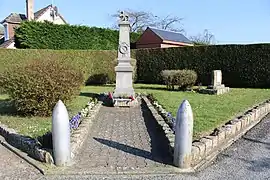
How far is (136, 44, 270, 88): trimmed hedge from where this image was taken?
14.1 meters

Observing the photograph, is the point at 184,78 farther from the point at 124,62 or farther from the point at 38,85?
the point at 38,85

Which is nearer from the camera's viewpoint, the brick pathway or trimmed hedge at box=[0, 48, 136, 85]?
the brick pathway

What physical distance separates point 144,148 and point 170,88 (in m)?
9.51

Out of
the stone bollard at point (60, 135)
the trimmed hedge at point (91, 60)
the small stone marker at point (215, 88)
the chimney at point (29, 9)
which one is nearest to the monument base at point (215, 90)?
the small stone marker at point (215, 88)

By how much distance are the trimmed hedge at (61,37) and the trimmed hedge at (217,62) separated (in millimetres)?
3833

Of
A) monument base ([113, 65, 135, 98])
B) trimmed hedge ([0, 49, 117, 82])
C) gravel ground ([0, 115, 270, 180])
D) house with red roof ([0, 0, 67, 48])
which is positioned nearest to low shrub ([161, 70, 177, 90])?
monument base ([113, 65, 135, 98])

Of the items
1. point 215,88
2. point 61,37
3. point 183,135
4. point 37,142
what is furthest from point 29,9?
point 183,135

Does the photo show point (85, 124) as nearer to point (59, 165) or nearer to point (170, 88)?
point (59, 165)

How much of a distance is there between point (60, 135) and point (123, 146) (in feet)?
3.91

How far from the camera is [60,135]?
366cm

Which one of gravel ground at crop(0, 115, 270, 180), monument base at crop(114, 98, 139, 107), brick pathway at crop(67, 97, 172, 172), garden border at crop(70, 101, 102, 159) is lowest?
gravel ground at crop(0, 115, 270, 180)

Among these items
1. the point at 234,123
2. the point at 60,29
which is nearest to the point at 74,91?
the point at 234,123

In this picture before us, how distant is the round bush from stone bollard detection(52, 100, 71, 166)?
3.04 m

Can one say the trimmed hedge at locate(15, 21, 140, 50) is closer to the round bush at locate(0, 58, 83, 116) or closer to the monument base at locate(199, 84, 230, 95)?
the monument base at locate(199, 84, 230, 95)
